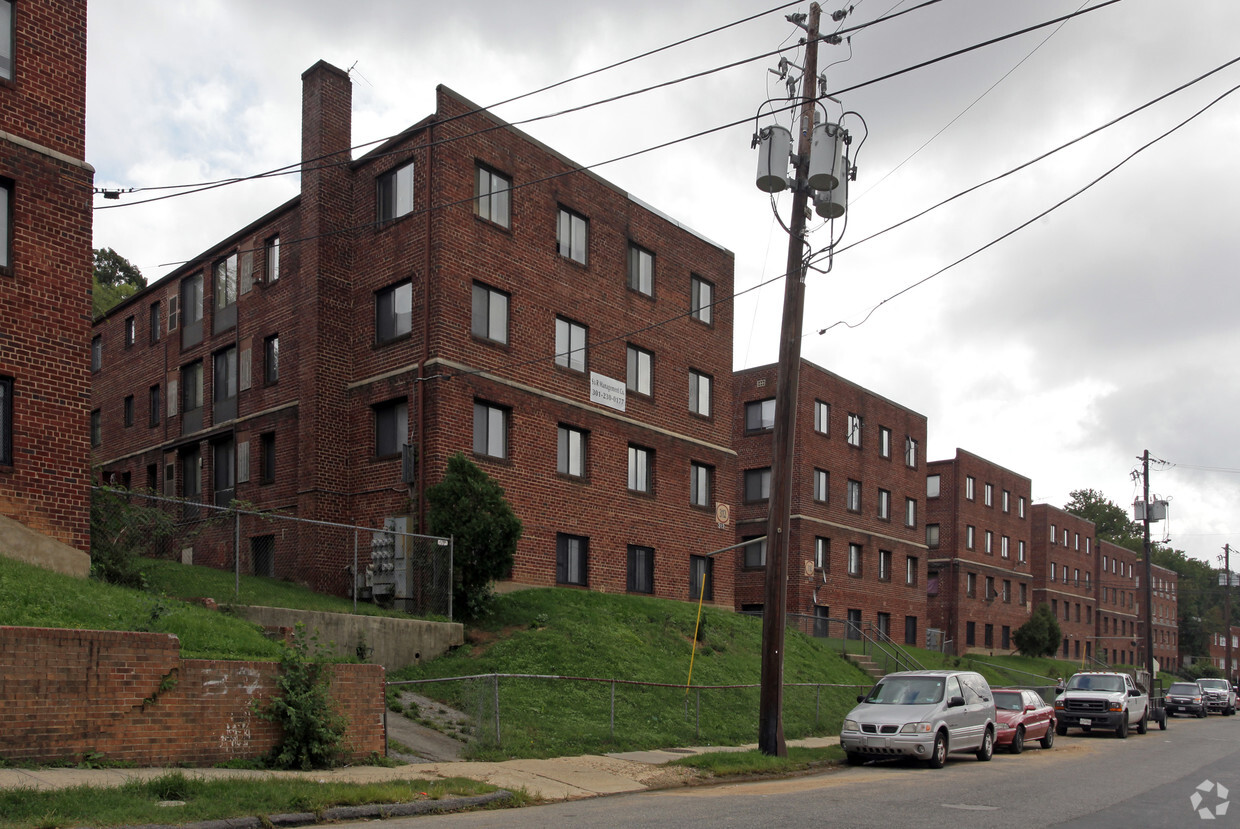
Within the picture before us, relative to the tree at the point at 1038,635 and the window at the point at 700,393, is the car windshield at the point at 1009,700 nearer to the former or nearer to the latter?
the window at the point at 700,393

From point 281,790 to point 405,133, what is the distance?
60.4 ft

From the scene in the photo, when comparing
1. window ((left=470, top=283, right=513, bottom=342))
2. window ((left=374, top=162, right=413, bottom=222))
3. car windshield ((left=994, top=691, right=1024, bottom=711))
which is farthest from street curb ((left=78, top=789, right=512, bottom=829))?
window ((left=374, top=162, right=413, bottom=222))

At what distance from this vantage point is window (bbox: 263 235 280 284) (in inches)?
1125

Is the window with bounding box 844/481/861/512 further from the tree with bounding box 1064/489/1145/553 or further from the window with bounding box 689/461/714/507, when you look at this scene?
the tree with bounding box 1064/489/1145/553

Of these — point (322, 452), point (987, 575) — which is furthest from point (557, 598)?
point (987, 575)

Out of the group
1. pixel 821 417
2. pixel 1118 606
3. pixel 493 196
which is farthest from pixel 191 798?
pixel 1118 606

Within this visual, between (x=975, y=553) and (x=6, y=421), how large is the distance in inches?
1987

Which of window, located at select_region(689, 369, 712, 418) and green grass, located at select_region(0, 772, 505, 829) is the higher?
window, located at select_region(689, 369, 712, 418)

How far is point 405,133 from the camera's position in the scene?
2567cm

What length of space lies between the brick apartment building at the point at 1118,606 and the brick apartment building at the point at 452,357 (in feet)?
189

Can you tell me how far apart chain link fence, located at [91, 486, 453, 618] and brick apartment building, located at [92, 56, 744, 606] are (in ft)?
0.57

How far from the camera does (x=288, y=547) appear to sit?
25.7m

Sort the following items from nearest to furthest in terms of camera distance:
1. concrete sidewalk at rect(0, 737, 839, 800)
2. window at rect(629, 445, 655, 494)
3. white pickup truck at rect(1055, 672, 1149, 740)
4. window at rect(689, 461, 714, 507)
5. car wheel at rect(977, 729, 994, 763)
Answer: concrete sidewalk at rect(0, 737, 839, 800), car wheel at rect(977, 729, 994, 763), white pickup truck at rect(1055, 672, 1149, 740), window at rect(629, 445, 655, 494), window at rect(689, 461, 714, 507)

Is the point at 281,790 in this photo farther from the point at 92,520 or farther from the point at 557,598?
the point at 557,598
